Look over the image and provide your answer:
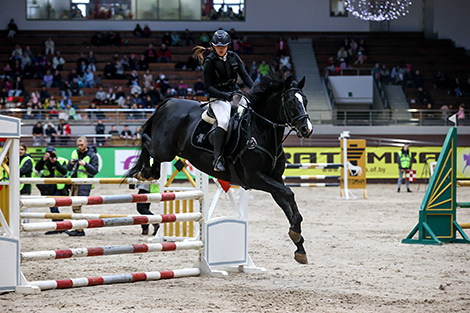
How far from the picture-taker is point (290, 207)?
6637 millimetres

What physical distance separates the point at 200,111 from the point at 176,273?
1990mm

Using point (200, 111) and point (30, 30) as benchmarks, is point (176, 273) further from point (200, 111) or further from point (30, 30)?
point (30, 30)

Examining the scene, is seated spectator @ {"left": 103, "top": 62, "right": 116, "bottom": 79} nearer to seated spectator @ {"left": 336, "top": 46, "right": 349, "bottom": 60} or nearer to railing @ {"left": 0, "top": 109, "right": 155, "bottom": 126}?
railing @ {"left": 0, "top": 109, "right": 155, "bottom": 126}

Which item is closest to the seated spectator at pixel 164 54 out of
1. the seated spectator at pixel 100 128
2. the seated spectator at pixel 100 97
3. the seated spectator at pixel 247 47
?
the seated spectator at pixel 247 47

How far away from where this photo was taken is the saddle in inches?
279

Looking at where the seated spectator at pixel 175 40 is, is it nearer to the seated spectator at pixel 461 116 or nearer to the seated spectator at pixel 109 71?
the seated spectator at pixel 109 71

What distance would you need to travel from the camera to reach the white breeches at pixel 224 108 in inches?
278

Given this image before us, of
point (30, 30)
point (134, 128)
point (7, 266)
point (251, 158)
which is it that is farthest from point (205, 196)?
point (30, 30)

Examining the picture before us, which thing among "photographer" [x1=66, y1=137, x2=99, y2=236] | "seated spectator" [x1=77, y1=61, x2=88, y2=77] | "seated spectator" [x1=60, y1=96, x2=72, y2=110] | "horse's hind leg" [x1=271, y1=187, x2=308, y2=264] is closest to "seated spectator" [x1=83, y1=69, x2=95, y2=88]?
"seated spectator" [x1=77, y1=61, x2=88, y2=77]

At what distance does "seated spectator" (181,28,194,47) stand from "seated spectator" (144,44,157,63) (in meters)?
2.02

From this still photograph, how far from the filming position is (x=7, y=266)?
238 inches

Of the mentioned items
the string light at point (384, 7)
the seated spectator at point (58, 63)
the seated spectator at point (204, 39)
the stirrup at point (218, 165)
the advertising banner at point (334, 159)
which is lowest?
the advertising banner at point (334, 159)

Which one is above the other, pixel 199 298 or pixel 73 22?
pixel 73 22

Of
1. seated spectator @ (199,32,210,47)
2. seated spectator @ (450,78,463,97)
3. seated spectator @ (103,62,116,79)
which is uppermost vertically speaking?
seated spectator @ (199,32,210,47)
